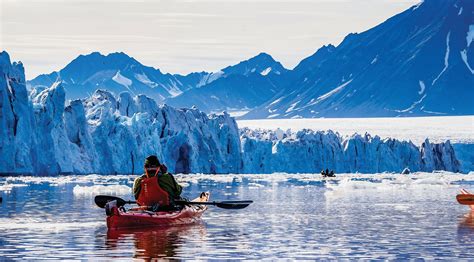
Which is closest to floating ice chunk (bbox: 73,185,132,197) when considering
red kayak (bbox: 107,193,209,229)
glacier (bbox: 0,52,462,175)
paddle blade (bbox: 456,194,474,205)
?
red kayak (bbox: 107,193,209,229)

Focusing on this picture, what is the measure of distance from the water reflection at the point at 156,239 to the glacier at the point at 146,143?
3633 cm

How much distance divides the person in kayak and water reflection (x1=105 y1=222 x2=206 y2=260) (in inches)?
26.7

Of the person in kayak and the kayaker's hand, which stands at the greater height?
the person in kayak

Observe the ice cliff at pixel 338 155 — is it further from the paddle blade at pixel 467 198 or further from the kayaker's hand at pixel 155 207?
the kayaker's hand at pixel 155 207

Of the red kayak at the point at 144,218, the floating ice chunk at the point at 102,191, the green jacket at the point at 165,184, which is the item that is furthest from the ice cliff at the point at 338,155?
the green jacket at the point at 165,184

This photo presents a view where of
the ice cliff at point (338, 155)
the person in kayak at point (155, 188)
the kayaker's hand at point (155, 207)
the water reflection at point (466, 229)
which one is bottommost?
the water reflection at point (466, 229)

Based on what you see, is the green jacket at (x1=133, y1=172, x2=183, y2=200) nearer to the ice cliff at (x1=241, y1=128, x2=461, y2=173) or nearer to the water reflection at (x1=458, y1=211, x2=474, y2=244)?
the water reflection at (x1=458, y1=211, x2=474, y2=244)

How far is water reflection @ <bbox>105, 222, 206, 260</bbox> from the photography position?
16.8 metres

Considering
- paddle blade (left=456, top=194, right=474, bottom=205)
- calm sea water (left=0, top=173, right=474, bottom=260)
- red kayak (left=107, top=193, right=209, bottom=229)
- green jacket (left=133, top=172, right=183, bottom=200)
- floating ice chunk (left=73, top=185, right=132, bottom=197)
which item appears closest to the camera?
calm sea water (left=0, top=173, right=474, bottom=260)

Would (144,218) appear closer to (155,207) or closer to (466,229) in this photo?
(155,207)

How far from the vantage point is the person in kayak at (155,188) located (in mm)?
21447

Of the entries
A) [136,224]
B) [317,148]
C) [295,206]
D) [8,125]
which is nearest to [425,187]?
[295,206]

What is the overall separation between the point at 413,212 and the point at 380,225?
5.19 meters

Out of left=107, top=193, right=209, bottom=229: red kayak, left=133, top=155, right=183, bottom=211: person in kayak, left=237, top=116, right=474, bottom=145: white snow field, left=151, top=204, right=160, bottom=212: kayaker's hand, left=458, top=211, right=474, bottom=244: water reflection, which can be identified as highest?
left=237, top=116, right=474, bottom=145: white snow field
